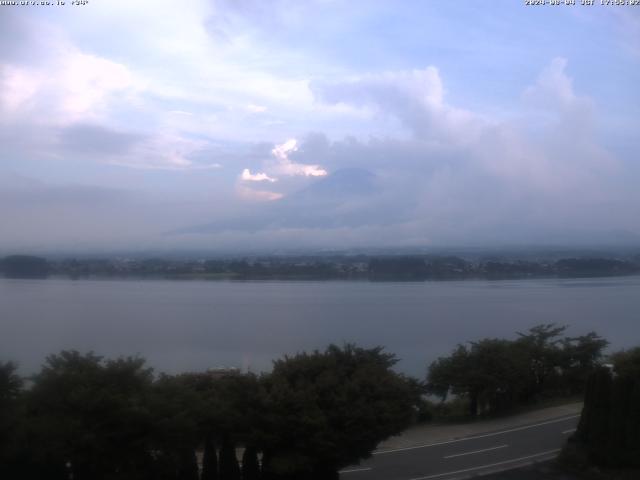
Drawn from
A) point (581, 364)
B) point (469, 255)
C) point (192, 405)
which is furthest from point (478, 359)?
point (469, 255)

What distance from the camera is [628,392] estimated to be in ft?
34.2

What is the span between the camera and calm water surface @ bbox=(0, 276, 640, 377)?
2106 cm

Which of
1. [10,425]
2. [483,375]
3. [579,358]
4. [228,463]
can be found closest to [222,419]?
[228,463]

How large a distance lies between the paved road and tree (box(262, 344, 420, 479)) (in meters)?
1.34

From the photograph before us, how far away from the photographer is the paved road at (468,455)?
10531 millimetres

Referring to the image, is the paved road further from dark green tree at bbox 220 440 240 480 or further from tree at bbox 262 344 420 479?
dark green tree at bbox 220 440 240 480

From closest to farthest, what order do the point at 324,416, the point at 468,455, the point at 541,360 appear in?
the point at 324,416 → the point at 468,455 → the point at 541,360

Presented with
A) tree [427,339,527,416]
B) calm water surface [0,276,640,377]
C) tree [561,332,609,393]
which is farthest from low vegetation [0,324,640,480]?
calm water surface [0,276,640,377]

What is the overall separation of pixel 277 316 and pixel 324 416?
69.0 ft

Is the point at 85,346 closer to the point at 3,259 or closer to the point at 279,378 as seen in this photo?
the point at 3,259

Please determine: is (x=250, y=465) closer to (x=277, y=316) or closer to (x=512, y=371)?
(x=512, y=371)

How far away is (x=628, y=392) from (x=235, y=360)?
1256 cm

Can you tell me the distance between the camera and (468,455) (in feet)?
37.9

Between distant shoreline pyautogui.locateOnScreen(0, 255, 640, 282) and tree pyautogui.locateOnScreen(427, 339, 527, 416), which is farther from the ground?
distant shoreline pyautogui.locateOnScreen(0, 255, 640, 282)
